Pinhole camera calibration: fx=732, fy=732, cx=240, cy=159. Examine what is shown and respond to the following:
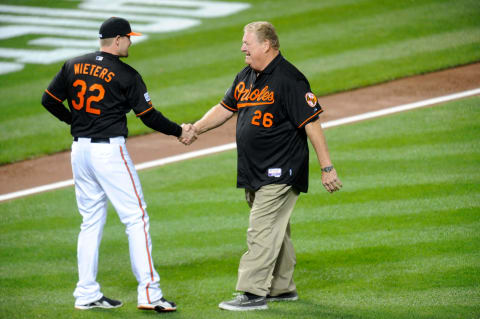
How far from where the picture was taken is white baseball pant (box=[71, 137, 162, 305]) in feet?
17.5

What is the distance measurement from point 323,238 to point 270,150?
160 cm

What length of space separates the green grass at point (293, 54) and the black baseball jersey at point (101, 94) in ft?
15.5

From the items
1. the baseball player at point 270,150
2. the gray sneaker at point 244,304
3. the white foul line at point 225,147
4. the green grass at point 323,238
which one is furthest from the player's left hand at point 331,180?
the white foul line at point 225,147

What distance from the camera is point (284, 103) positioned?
533cm

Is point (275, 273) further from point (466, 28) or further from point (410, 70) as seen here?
point (466, 28)

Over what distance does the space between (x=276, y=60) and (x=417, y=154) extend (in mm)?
3673

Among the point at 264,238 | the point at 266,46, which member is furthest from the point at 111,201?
the point at 266,46

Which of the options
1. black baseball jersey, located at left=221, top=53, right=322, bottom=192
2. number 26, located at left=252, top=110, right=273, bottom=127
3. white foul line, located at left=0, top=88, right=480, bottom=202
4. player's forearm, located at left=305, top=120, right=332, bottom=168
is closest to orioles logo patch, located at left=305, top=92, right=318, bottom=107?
black baseball jersey, located at left=221, top=53, right=322, bottom=192

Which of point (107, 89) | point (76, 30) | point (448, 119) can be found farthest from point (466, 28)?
point (107, 89)

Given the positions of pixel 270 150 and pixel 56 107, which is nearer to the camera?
pixel 270 150

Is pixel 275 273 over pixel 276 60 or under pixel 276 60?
under

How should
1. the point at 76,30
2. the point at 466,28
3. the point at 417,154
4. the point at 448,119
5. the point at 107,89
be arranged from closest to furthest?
the point at 107,89
the point at 417,154
the point at 448,119
the point at 466,28
the point at 76,30

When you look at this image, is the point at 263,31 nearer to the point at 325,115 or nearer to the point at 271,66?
the point at 271,66

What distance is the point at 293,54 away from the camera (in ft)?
42.4
